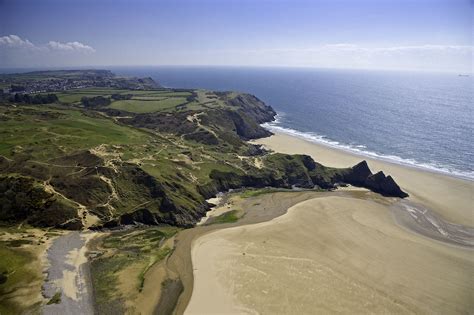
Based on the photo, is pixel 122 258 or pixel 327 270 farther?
pixel 122 258

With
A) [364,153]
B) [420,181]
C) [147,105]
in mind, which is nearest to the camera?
[420,181]

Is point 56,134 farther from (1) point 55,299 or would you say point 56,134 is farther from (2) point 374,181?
(2) point 374,181

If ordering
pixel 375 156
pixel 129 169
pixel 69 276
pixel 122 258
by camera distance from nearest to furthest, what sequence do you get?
pixel 69 276, pixel 122 258, pixel 129 169, pixel 375 156

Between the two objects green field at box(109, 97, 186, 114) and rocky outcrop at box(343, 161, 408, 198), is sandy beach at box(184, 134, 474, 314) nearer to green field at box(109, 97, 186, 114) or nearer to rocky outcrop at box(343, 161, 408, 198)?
rocky outcrop at box(343, 161, 408, 198)

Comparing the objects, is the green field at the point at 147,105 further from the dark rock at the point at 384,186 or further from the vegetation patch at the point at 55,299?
the vegetation patch at the point at 55,299

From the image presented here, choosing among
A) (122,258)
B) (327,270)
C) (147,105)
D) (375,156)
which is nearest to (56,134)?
(122,258)

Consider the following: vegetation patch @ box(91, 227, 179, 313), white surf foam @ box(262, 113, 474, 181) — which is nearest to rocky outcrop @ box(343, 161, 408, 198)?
white surf foam @ box(262, 113, 474, 181)
